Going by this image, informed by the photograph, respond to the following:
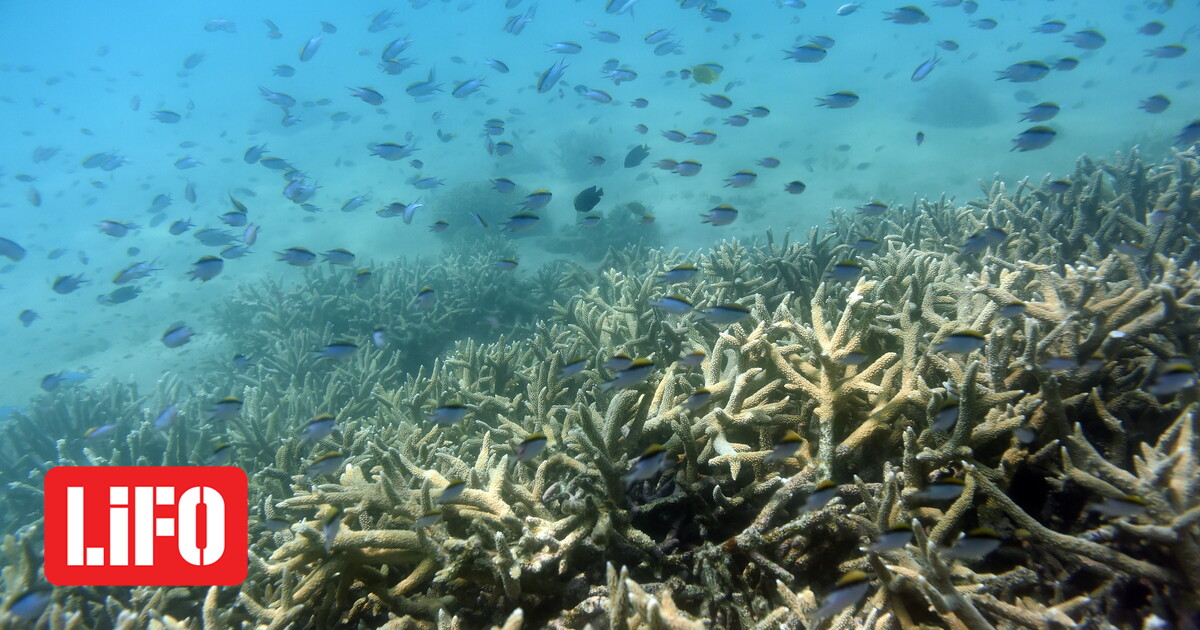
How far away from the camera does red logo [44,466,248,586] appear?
125 inches

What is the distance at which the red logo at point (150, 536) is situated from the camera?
10.4 ft

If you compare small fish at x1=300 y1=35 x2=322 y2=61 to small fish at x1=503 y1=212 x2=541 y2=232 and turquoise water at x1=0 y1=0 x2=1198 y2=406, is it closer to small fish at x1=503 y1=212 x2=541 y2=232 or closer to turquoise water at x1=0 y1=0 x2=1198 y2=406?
turquoise water at x1=0 y1=0 x2=1198 y2=406

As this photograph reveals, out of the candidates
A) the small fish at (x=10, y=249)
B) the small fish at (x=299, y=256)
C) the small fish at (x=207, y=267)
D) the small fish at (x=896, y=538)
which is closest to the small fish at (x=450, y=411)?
the small fish at (x=896, y=538)

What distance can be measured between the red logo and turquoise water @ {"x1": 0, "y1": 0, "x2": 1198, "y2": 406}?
711 centimetres

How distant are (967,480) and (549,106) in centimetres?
4678

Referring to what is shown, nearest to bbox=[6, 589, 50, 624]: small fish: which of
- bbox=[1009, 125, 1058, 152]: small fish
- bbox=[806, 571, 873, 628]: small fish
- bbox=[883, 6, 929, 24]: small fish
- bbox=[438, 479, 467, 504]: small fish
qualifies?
bbox=[438, 479, 467, 504]: small fish

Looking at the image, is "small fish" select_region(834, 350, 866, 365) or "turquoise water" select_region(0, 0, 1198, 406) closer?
"small fish" select_region(834, 350, 866, 365)

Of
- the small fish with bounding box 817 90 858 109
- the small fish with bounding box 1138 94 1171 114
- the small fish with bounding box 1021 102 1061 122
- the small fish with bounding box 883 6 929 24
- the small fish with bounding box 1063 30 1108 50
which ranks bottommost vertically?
the small fish with bounding box 817 90 858 109

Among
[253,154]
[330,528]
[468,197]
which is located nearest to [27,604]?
[330,528]

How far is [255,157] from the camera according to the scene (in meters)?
10.6

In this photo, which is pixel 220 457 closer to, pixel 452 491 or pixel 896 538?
pixel 452 491

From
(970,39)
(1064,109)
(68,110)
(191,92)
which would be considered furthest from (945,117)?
(68,110)

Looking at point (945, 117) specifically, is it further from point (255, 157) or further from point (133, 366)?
point (133, 366)

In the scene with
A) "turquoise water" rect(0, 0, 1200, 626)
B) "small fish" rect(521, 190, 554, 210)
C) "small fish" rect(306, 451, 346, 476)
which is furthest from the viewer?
"small fish" rect(521, 190, 554, 210)
